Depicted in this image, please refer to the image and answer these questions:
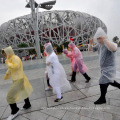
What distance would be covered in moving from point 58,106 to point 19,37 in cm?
4464

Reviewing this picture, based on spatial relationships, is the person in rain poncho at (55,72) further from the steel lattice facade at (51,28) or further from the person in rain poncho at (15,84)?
the steel lattice facade at (51,28)

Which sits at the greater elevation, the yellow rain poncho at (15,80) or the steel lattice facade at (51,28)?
the steel lattice facade at (51,28)

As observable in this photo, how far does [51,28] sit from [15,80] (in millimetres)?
38112

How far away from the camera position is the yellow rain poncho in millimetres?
2189

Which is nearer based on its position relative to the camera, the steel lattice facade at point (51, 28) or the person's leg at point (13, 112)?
the person's leg at point (13, 112)

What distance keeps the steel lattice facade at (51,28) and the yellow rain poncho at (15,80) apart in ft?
122

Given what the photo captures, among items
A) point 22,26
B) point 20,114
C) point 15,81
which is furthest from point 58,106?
point 22,26

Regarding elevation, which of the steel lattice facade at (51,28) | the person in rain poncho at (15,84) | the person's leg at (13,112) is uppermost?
the steel lattice facade at (51,28)

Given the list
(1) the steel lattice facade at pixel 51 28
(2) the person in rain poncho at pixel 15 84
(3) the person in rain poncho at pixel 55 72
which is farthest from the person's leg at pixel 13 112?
(1) the steel lattice facade at pixel 51 28

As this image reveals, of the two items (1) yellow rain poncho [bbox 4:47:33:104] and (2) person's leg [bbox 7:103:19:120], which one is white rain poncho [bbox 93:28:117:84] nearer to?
(1) yellow rain poncho [bbox 4:47:33:104]

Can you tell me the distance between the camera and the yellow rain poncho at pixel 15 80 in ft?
7.18

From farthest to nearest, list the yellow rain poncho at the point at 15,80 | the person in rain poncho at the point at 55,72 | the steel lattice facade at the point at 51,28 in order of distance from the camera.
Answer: the steel lattice facade at the point at 51,28 < the person in rain poncho at the point at 55,72 < the yellow rain poncho at the point at 15,80

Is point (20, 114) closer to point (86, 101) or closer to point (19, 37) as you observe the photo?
point (86, 101)

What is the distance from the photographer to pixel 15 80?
226 cm
